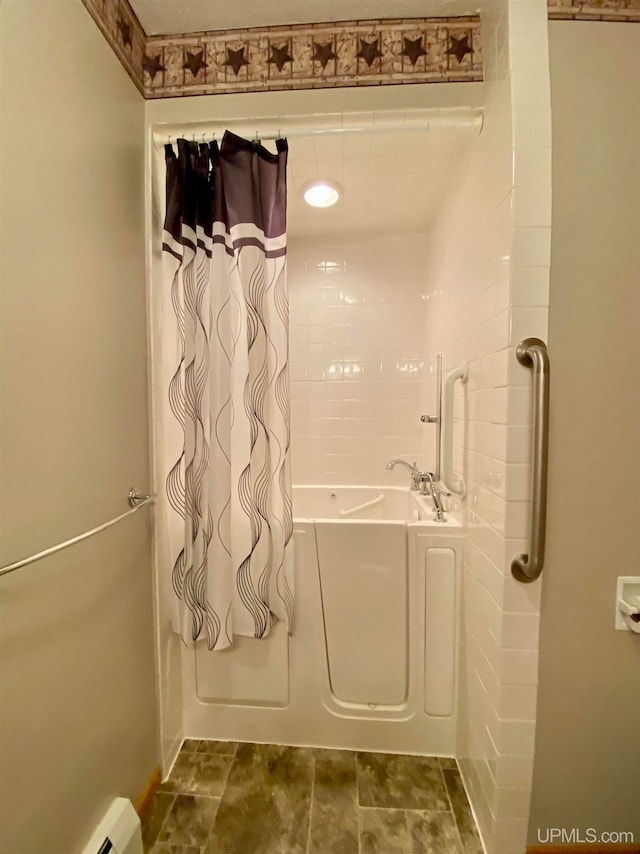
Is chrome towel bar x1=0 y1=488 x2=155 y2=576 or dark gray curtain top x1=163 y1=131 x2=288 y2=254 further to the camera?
dark gray curtain top x1=163 y1=131 x2=288 y2=254

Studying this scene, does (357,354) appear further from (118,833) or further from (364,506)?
(118,833)

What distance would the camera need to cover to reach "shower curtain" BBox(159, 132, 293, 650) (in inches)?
48.4

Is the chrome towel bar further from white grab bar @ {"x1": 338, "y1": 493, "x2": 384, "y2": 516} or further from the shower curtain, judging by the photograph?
white grab bar @ {"x1": 338, "y1": 493, "x2": 384, "y2": 516}

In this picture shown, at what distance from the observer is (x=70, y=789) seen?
0.89 m

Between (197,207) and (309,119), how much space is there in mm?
476

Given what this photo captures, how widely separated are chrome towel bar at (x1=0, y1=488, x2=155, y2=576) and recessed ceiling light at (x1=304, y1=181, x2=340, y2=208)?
1.41 meters

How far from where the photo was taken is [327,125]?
122 centimetres

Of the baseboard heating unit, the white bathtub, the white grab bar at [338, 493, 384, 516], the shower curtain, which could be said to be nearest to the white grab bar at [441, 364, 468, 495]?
the white bathtub

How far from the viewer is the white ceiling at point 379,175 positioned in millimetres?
1304

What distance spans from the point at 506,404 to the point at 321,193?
48.8 inches

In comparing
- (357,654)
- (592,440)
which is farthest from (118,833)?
(592,440)

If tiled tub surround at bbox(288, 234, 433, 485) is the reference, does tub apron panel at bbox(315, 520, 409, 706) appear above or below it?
below

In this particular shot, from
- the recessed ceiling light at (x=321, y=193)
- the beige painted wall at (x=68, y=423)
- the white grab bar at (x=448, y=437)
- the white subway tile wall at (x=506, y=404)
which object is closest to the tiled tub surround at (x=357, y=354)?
the recessed ceiling light at (x=321, y=193)

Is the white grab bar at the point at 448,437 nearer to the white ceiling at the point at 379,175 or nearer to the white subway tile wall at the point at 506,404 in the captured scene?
the white subway tile wall at the point at 506,404
